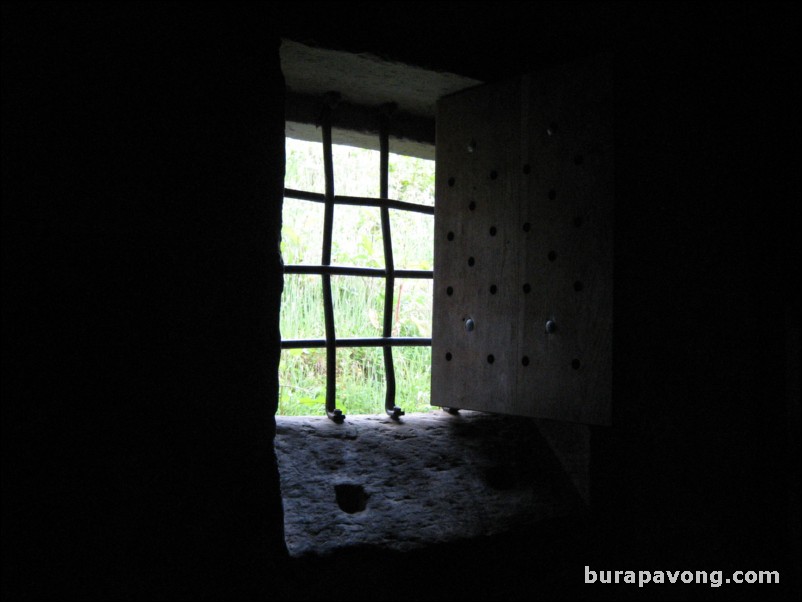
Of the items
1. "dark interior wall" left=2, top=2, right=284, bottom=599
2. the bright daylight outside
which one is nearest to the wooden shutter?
"dark interior wall" left=2, top=2, right=284, bottom=599

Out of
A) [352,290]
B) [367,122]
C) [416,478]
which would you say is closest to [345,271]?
[367,122]

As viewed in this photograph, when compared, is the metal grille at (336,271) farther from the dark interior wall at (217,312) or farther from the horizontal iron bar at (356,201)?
the dark interior wall at (217,312)

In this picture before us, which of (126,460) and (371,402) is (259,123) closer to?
(126,460)

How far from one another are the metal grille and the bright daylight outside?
21.5 inches

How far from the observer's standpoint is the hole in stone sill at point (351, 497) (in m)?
1.08

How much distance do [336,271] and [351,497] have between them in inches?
16.3

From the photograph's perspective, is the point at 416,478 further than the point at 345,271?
No

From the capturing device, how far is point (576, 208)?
3.72 feet

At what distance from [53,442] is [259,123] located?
18.6 inches

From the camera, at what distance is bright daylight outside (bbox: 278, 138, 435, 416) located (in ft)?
6.50

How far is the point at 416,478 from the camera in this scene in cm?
114

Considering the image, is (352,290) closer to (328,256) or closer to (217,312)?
(328,256)

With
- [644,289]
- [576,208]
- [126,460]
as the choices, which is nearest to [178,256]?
[126,460]

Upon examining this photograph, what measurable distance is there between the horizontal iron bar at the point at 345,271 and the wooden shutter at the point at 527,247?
111mm
